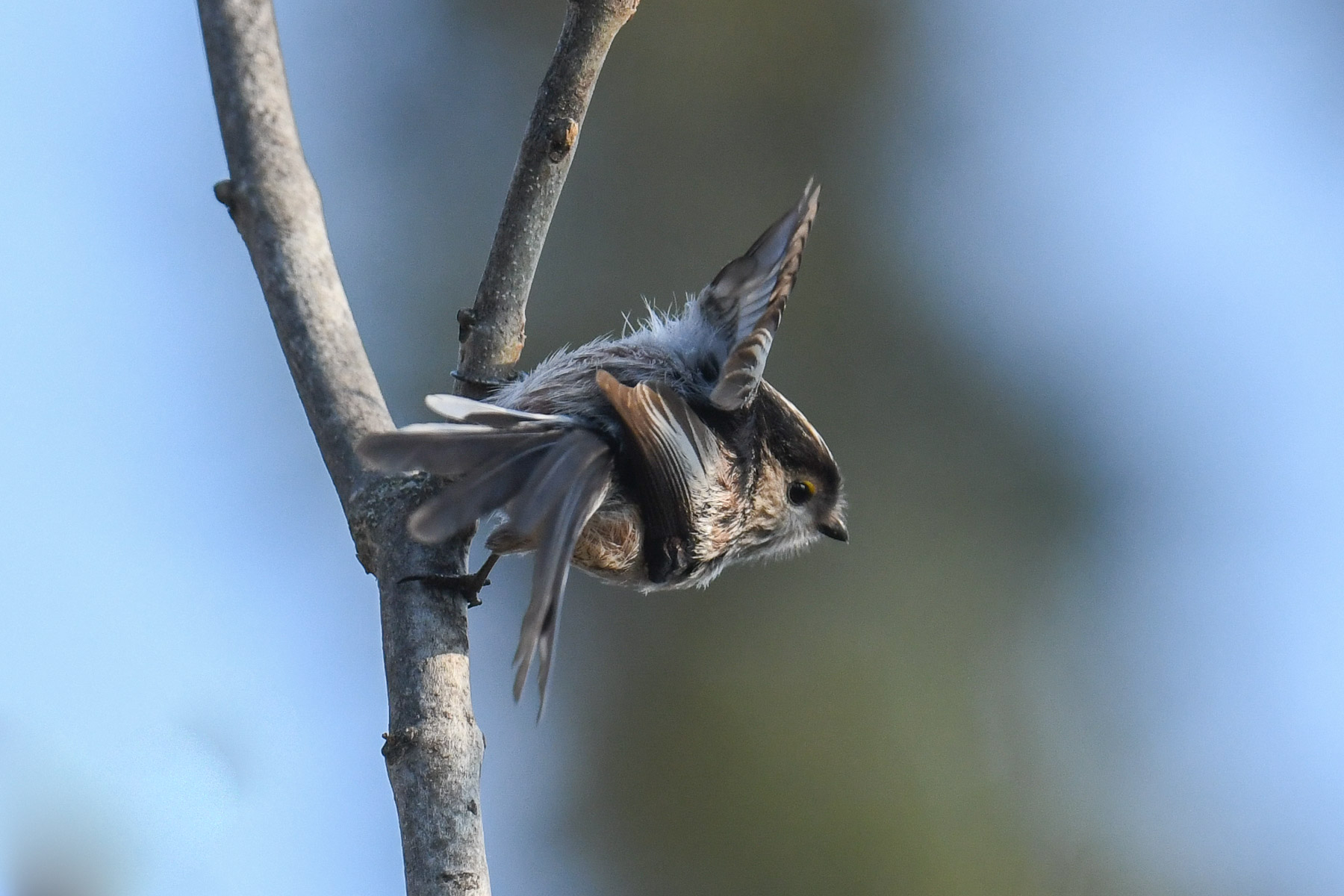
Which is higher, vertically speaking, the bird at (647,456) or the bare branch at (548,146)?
the bare branch at (548,146)

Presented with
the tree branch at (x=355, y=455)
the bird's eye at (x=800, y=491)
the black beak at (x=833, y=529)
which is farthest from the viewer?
the black beak at (x=833, y=529)

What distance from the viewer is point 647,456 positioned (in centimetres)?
217

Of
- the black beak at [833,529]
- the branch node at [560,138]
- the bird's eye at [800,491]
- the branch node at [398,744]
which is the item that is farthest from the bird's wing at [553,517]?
the black beak at [833,529]

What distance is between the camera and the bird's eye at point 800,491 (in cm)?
278

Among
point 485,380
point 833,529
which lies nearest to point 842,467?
point 833,529

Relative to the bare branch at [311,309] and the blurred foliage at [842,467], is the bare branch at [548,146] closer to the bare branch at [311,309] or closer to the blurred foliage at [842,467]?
the bare branch at [311,309]

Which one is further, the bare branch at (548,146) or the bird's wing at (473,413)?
the bare branch at (548,146)

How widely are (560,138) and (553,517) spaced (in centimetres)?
77

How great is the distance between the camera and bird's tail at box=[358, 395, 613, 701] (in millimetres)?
1633

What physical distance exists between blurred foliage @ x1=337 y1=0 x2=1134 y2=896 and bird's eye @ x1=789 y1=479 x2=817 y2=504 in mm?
2814

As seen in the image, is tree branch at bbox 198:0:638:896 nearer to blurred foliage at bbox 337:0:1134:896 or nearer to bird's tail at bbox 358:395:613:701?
bird's tail at bbox 358:395:613:701

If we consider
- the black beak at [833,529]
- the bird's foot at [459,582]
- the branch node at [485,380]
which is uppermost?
the branch node at [485,380]

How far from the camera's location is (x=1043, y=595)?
6.38m

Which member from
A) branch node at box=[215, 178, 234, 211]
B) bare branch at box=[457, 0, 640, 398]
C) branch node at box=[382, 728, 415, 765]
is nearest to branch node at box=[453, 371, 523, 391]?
bare branch at box=[457, 0, 640, 398]
